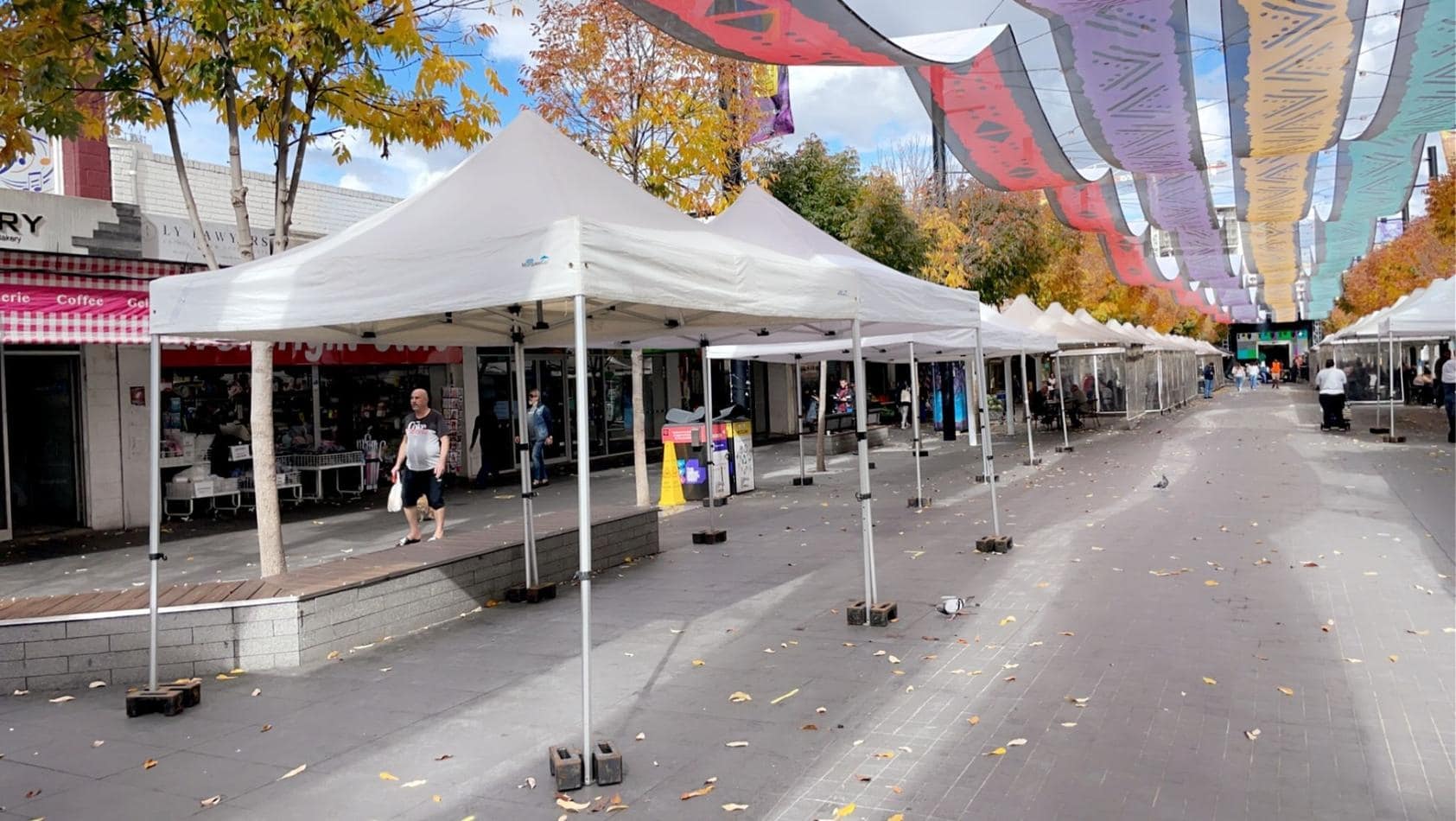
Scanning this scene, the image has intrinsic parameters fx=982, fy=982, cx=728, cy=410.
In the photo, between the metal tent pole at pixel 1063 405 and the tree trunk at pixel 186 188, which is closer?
the tree trunk at pixel 186 188

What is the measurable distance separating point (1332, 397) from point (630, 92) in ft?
60.5

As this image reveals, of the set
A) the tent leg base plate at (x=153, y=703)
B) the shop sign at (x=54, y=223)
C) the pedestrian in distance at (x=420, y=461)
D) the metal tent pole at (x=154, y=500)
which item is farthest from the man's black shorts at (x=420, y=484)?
the shop sign at (x=54, y=223)

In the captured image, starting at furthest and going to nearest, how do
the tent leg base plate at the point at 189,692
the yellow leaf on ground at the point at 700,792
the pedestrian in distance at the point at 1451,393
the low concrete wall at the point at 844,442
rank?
the low concrete wall at the point at 844,442
the pedestrian in distance at the point at 1451,393
the tent leg base plate at the point at 189,692
the yellow leaf on ground at the point at 700,792

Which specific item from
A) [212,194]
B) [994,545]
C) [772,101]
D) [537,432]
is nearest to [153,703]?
[994,545]

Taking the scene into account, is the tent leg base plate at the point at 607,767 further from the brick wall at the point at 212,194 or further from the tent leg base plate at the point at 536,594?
the brick wall at the point at 212,194

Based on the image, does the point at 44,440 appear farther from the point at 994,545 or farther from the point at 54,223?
the point at 994,545

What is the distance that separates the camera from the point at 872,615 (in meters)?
6.55

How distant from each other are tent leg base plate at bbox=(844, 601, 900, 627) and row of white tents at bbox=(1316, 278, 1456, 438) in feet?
49.5

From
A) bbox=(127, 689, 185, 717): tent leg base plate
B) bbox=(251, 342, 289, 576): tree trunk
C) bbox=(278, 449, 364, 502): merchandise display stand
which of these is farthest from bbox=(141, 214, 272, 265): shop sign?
bbox=(127, 689, 185, 717): tent leg base plate

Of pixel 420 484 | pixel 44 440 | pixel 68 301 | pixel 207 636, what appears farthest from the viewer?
pixel 44 440

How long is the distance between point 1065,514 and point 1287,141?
567 centimetres

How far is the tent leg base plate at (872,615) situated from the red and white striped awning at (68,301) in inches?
400

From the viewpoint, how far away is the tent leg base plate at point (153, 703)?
5203 mm

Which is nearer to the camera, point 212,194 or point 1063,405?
point 212,194
